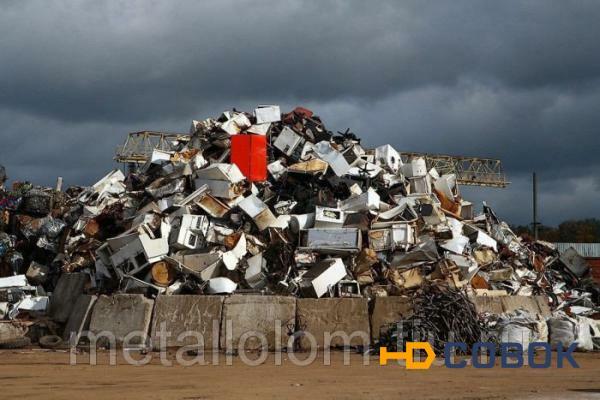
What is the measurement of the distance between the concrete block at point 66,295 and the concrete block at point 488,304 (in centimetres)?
783

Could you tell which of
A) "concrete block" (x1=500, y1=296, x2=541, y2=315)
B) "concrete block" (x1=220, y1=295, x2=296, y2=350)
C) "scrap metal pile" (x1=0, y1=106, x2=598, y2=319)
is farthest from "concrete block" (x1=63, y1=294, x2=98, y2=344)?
"concrete block" (x1=500, y1=296, x2=541, y2=315)

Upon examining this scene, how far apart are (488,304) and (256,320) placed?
15.2 ft

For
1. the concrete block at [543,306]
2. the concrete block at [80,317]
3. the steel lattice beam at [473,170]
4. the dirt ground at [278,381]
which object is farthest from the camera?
the steel lattice beam at [473,170]

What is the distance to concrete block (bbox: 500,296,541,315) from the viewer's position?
16.6m

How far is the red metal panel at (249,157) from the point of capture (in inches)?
713

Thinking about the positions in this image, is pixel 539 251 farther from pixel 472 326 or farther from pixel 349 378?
pixel 349 378

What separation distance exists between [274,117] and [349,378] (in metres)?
10.3

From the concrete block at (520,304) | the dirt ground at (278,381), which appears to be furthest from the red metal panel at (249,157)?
the concrete block at (520,304)

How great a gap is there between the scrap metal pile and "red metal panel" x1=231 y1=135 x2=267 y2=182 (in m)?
0.03

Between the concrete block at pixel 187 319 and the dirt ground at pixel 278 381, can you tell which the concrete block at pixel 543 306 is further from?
the concrete block at pixel 187 319

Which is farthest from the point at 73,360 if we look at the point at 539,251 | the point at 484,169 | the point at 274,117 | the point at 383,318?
the point at 484,169

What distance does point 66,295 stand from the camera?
56.4ft

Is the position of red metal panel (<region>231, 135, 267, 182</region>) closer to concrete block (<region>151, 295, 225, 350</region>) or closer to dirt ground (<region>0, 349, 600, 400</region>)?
concrete block (<region>151, 295, 225, 350</region>)

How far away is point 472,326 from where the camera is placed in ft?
47.5
